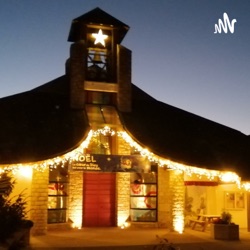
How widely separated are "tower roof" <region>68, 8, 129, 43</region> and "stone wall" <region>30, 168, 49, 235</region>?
6963 mm

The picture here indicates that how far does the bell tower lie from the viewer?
64.6ft

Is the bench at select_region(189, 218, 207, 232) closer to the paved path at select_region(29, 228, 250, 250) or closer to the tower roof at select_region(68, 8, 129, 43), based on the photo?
the paved path at select_region(29, 228, 250, 250)

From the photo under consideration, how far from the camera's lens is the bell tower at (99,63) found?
19.7 metres

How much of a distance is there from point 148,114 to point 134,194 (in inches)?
135

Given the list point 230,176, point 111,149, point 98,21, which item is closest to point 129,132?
point 111,149

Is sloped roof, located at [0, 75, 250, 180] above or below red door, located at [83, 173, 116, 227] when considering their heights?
above

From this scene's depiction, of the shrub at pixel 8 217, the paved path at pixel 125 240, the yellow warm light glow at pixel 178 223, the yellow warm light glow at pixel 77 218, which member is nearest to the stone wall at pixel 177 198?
the yellow warm light glow at pixel 178 223

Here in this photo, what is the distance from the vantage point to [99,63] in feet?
68.8

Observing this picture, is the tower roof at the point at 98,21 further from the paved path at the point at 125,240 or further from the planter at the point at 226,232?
the planter at the point at 226,232

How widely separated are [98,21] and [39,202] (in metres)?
8.37

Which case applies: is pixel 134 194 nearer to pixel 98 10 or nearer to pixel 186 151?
pixel 186 151

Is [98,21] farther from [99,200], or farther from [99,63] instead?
[99,200]

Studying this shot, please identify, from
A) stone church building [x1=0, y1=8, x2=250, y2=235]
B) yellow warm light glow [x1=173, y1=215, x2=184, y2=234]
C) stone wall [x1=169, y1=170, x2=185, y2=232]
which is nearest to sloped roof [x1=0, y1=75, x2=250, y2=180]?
stone church building [x1=0, y1=8, x2=250, y2=235]

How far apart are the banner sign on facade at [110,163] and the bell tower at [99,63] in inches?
99.4
